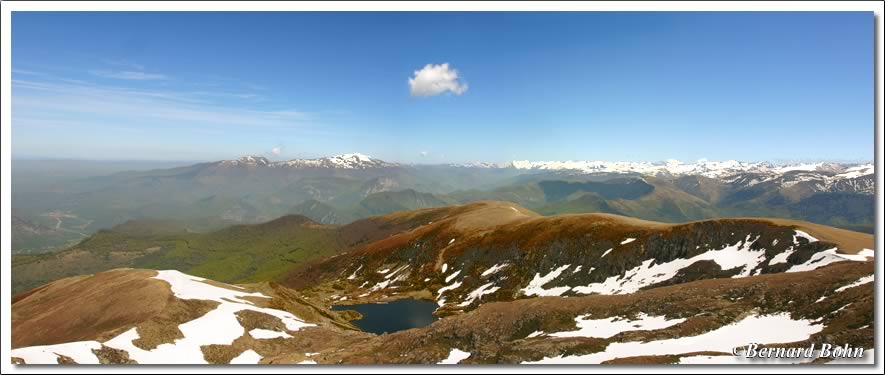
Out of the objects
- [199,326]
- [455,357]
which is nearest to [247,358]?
[199,326]

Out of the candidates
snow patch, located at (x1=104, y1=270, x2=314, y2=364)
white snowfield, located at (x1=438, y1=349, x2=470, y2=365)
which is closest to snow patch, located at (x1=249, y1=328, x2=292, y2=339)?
snow patch, located at (x1=104, y1=270, x2=314, y2=364)

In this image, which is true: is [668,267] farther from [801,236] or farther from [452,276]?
[452,276]

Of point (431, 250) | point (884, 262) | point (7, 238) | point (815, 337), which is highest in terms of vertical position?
point (7, 238)

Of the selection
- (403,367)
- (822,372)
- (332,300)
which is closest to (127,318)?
(403,367)

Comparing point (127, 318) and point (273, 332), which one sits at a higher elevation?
point (127, 318)

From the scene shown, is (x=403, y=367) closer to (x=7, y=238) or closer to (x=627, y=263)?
(x=7, y=238)

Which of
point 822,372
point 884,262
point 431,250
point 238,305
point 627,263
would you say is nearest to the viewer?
point 822,372

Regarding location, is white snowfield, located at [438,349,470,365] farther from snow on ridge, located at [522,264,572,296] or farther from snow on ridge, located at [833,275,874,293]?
snow on ridge, located at [522,264,572,296]
